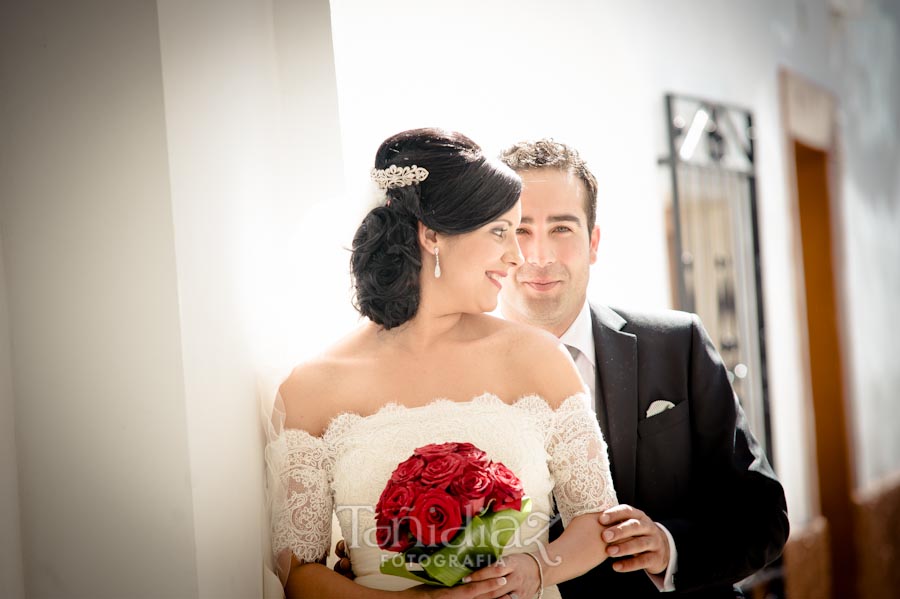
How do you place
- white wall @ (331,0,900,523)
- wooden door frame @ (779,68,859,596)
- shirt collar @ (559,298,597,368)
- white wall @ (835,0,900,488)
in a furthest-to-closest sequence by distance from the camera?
1. white wall @ (835,0,900,488)
2. wooden door frame @ (779,68,859,596)
3. white wall @ (331,0,900,523)
4. shirt collar @ (559,298,597,368)

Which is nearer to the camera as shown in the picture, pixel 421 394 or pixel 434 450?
pixel 434 450

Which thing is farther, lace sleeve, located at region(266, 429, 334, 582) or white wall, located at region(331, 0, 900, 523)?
white wall, located at region(331, 0, 900, 523)

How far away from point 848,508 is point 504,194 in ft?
13.5

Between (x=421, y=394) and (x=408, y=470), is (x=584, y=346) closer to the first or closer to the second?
(x=421, y=394)

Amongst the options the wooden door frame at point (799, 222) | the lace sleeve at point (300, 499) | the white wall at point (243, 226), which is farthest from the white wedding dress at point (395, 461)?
the wooden door frame at point (799, 222)

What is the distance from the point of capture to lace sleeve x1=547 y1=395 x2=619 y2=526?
1.86 m

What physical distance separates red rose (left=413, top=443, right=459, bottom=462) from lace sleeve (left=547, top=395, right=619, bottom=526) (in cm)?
27

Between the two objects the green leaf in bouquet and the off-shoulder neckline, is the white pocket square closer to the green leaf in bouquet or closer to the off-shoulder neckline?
the off-shoulder neckline

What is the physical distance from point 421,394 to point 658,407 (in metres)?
0.61

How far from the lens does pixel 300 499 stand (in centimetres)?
185

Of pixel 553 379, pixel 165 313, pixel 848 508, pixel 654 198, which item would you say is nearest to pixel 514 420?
pixel 553 379

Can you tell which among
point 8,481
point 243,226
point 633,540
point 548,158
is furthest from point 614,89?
point 8,481

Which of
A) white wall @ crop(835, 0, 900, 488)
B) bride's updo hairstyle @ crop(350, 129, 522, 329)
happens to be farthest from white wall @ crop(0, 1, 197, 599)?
white wall @ crop(835, 0, 900, 488)

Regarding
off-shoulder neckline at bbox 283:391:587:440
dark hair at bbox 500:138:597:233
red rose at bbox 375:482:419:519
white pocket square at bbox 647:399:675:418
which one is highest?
dark hair at bbox 500:138:597:233
